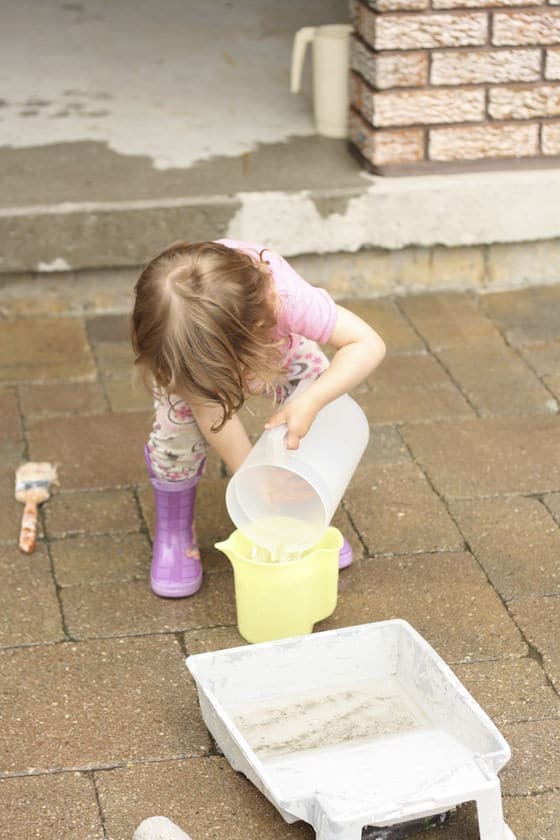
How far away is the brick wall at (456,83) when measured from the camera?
3.82 metres

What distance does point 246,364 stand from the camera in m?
2.38

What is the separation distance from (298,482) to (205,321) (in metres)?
0.49

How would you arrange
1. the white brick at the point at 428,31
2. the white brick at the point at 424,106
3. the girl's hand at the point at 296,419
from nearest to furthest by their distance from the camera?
the girl's hand at the point at 296,419
the white brick at the point at 428,31
the white brick at the point at 424,106

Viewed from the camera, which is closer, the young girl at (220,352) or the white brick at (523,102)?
the young girl at (220,352)

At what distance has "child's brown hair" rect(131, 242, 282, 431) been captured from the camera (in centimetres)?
231

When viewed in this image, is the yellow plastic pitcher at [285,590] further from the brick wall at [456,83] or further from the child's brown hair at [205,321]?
the brick wall at [456,83]

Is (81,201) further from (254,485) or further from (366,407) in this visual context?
(254,485)

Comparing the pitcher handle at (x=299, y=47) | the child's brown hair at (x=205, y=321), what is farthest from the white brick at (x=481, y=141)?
the child's brown hair at (x=205, y=321)

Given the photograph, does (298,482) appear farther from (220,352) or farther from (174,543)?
(220,352)

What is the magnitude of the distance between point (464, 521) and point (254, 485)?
616 millimetres

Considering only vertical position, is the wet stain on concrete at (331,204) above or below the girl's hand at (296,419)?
below

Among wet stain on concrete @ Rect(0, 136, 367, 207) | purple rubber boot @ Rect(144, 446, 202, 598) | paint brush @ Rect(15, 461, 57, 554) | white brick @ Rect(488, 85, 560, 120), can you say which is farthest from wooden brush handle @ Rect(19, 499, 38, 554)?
white brick @ Rect(488, 85, 560, 120)

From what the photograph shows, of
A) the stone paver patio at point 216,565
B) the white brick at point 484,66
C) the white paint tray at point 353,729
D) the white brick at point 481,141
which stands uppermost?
the white brick at point 484,66

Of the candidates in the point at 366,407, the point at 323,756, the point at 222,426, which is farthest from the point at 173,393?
the point at 366,407
